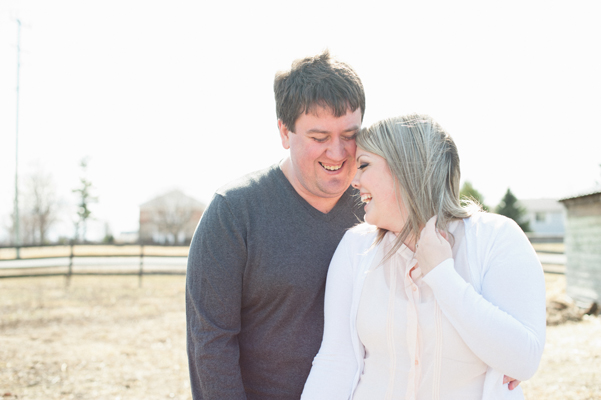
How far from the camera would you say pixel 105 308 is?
34.3ft

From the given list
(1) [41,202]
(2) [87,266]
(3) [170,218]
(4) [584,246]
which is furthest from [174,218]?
(4) [584,246]

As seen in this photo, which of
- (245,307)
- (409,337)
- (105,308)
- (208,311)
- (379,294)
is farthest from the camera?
(105,308)

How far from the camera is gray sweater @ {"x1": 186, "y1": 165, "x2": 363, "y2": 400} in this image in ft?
7.06

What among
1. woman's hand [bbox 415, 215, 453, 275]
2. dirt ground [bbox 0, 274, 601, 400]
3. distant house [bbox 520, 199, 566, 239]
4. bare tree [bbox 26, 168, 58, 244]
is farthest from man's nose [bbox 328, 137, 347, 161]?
distant house [bbox 520, 199, 566, 239]

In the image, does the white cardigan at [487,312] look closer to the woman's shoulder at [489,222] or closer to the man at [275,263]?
the woman's shoulder at [489,222]

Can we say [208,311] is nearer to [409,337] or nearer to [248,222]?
[248,222]

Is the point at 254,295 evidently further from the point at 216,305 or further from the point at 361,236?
the point at 361,236

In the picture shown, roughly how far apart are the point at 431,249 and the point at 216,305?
1069mm

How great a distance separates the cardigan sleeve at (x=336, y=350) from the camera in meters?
1.96

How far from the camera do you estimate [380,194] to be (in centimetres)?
196

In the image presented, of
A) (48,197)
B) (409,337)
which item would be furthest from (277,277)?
(48,197)

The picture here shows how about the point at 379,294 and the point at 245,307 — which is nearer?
the point at 379,294

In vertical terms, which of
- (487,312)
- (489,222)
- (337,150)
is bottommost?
(487,312)

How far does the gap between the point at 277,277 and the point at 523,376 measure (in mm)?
1156
